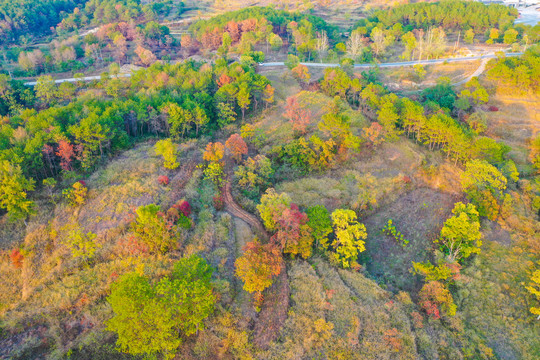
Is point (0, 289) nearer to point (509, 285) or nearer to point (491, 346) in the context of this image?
point (491, 346)

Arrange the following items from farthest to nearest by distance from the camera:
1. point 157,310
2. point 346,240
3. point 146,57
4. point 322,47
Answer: point 322,47 → point 146,57 → point 346,240 → point 157,310

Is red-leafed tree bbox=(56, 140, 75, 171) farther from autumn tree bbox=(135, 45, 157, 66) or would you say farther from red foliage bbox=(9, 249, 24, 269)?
autumn tree bbox=(135, 45, 157, 66)

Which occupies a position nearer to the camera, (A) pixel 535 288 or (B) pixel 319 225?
(A) pixel 535 288

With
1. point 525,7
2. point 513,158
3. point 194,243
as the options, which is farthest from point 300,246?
point 525,7

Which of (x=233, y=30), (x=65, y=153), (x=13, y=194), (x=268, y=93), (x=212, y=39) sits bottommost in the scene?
(x=13, y=194)

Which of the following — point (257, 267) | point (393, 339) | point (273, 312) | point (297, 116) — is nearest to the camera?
point (393, 339)

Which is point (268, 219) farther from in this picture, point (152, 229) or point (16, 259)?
point (16, 259)

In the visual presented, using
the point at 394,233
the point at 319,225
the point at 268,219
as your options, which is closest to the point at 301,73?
the point at 394,233

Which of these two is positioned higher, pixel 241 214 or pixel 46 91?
pixel 46 91
